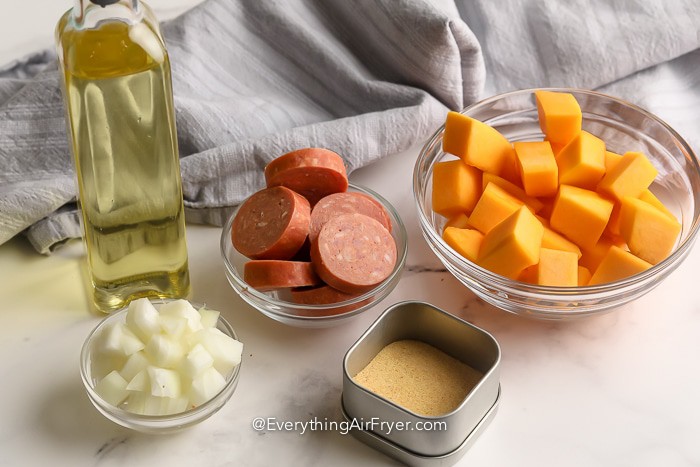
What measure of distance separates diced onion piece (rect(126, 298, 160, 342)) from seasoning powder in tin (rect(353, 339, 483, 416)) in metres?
0.31

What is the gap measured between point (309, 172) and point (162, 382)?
0.46m

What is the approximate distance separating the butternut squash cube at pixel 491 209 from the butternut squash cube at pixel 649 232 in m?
0.19

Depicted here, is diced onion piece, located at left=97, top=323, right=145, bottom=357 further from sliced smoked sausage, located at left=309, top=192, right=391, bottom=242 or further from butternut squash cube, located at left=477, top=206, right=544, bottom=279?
butternut squash cube, located at left=477, top=206, right=544, bottom=279

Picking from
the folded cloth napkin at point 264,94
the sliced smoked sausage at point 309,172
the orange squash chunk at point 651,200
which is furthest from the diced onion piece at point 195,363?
the orange squash chunk at point 651,200

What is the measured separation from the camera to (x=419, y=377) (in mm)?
1391

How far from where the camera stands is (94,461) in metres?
1.34

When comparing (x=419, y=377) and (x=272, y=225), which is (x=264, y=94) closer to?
(x=272, y=225)

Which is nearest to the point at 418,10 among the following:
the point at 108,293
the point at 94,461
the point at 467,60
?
the point at 467,60

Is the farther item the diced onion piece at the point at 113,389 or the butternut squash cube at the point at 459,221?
the butternut squash cube at the point at 459,221

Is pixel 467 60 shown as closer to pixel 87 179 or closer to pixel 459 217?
pixel 459 217

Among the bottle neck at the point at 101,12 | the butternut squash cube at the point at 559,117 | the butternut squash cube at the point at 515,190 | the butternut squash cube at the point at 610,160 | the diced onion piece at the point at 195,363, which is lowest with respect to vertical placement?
the diced onion piece at the point at 195,363

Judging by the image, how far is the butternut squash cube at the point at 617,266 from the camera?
143 cm

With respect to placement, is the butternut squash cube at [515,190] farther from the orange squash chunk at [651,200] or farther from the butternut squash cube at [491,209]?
the orange squash chunk at [651,200]

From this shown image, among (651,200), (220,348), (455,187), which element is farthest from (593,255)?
(220,348)
